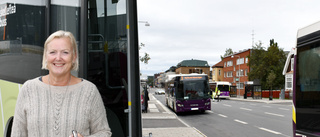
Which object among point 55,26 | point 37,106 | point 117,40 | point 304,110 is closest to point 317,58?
point 304,110

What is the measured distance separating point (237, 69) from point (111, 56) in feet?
260

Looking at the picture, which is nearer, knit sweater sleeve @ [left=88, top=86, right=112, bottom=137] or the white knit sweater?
the white knit sweater

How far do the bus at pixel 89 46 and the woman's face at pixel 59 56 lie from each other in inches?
41.9

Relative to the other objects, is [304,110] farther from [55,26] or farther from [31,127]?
[31,127]

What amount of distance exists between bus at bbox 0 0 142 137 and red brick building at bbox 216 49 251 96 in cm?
7035

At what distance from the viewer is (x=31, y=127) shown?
1939mm

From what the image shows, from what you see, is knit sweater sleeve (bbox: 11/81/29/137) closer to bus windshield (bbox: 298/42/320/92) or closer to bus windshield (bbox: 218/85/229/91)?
bus windshield (bbox: 298/42/320/92)

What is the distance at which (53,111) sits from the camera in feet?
6.43

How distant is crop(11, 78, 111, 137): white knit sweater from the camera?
1944mm

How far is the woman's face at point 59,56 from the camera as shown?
80.0 inches

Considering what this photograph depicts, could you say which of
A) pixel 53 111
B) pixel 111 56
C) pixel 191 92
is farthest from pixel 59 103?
pixel 191 92

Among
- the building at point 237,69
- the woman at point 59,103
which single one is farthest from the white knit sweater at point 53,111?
A: the building at point 237,69

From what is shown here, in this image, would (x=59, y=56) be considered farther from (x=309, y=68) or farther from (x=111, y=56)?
(x=309, y=68)

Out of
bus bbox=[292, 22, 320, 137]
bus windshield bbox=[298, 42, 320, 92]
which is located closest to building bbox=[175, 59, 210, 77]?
bus bbox=[292, 22, 320, 137]
